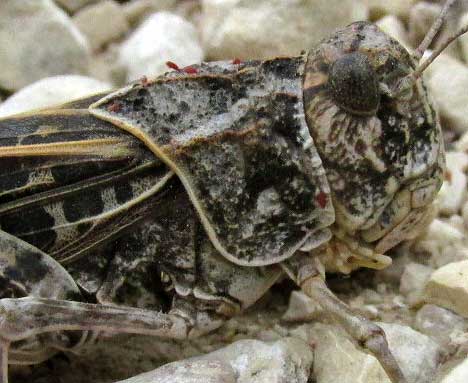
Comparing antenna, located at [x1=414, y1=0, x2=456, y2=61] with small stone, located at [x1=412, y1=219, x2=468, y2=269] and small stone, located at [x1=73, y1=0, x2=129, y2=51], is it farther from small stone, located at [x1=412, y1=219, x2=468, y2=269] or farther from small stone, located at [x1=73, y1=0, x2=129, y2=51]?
small stone, located at [x1=73, y1=0, x2=129, y2=51]

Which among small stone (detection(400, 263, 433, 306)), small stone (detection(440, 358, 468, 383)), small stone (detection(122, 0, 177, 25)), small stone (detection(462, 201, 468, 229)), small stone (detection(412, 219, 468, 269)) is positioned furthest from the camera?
small stone (detection(122, 0, 177, 25))

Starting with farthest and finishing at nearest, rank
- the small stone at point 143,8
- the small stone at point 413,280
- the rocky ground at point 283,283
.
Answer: the small stone at point 143,8 → the small stone at point 413,280 → the rocky ground at point 283,283

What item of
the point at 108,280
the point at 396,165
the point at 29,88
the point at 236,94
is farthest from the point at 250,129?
the point at 29,88

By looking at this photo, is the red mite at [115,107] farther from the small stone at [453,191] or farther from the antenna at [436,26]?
the small stone at [453,191]

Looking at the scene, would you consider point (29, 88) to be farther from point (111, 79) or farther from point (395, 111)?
point (395, 111)

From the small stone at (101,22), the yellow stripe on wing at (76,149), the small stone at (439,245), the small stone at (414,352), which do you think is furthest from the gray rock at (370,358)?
the small stone at (101,22)

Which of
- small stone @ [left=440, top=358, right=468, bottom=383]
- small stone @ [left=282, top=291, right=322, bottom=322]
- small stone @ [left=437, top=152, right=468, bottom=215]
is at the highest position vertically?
small stone @ [left=437, top=152, right=468, bottom=215]

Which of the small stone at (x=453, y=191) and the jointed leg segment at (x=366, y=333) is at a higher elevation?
the small stone at (x=453, y=191)

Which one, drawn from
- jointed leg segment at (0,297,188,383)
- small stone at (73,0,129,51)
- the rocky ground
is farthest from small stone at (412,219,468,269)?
small stone at (73,0,129,51)

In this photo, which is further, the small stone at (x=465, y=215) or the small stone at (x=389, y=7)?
the small stone at (x=389, y=7)
